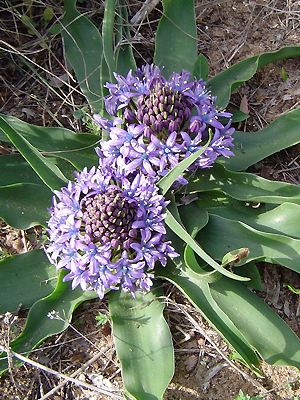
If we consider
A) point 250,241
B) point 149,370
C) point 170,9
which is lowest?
point 149,370

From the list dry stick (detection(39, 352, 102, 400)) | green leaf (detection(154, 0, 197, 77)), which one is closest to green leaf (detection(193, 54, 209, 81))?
green leaf (detection(154, 0, 197, 77))

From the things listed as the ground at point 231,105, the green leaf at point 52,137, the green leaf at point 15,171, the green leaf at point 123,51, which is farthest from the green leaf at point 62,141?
the green leaf at point 123,51

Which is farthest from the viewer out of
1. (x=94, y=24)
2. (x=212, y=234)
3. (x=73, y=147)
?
(x=94, y=24)

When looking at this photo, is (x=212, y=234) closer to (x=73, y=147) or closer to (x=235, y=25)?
(x=73, y=147)

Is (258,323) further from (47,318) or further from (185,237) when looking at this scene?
(47,318)

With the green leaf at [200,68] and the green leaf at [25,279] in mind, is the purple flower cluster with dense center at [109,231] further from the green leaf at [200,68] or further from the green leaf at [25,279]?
the green leaf at [200,68]

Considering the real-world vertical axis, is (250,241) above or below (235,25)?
below

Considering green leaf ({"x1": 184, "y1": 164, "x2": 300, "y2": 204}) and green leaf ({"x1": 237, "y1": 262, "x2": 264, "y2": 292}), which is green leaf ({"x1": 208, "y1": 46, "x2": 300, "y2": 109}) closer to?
green leaf ({"x1": 184, "y1": 164, "x2": 300, "y2": 204})

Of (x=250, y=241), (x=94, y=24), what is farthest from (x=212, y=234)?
(x=94, y=24)
